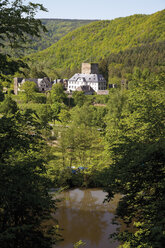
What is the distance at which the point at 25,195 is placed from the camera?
699cm

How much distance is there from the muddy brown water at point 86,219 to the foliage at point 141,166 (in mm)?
3214

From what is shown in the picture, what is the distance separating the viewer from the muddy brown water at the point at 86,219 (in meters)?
16.8

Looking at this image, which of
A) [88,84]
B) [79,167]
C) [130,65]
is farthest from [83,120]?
[130,65]

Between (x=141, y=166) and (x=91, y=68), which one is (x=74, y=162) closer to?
(x=141, y=166)

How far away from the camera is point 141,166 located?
26.7 ft

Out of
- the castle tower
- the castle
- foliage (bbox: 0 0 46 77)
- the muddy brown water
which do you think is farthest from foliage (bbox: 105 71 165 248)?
the castle tower

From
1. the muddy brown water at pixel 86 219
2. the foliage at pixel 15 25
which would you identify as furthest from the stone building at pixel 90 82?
the foliage at pixel 15 25

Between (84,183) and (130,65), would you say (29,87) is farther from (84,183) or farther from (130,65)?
(130,65)

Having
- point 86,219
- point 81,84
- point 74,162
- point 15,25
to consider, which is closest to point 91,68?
point 81,84

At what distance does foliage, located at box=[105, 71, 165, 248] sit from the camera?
7.55 metres

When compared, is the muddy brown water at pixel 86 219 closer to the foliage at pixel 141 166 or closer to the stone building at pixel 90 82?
the foliage at pixel 141 166

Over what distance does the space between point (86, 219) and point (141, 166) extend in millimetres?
13290

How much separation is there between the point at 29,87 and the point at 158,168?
2373 inches

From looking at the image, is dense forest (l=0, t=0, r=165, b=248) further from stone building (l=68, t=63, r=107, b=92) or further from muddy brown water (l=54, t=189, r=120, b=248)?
stone building (l=68, t=63, r=107, b=92)
